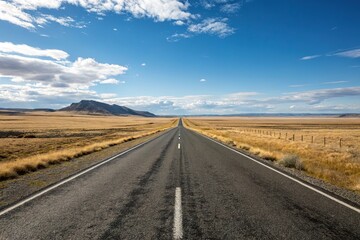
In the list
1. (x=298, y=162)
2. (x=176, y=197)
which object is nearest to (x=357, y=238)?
(x=176, y=197)

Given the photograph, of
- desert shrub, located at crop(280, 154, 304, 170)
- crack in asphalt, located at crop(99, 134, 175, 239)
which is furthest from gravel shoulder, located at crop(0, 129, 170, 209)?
desert shrub, located at crop(280, 154, 304, 170)

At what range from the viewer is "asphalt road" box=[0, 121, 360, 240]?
5059mm

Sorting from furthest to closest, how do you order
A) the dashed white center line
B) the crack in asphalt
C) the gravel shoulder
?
the gravel shoulder < the crack in asphalt < the dashed white center line

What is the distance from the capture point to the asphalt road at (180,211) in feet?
16.6

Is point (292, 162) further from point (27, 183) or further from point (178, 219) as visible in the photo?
point (27, 183)

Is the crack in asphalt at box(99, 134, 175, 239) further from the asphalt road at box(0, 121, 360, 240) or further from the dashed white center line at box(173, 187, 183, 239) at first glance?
the dashed white center line at box(173, 187, 183, 239)

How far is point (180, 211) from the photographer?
20.3ft

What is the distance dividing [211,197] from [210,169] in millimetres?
4450

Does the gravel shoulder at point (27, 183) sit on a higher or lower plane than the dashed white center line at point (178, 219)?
lower

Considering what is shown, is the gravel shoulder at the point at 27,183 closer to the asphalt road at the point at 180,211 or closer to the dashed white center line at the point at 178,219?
the asphalt road at the point at 180,211

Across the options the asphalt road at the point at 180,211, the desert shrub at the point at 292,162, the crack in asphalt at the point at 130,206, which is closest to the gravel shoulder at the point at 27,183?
the asphalt road at the point at 180,211

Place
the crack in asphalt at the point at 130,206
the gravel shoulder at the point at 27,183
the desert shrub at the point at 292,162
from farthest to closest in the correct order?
the desert shrub at the point at 292,162
the gravel shoulder at the point at 27,183
the crack in asphalt at the point at 130,206

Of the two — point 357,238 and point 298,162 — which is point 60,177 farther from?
point 298,162

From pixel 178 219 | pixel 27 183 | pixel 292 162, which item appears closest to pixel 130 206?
pixel 178 219
